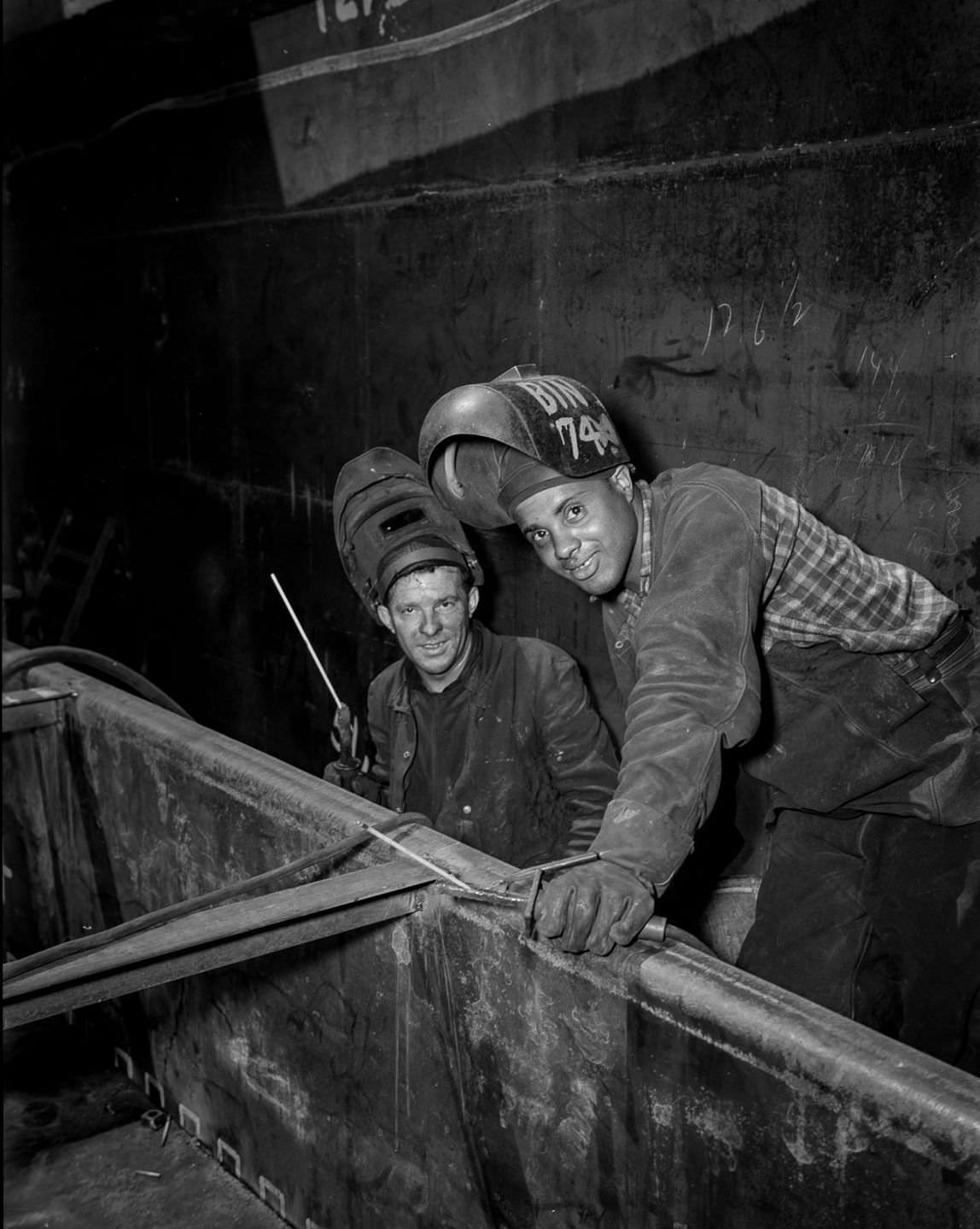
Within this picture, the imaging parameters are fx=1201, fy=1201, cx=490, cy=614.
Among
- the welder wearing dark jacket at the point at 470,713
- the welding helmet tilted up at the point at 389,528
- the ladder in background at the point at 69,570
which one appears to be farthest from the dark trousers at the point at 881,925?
the ladder in background at the point at 69,570

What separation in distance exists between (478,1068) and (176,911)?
0.70 m

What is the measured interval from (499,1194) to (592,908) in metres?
0.91

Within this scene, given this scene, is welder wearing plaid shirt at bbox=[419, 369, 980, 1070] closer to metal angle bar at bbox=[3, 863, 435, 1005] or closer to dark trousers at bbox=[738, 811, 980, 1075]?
dark trousers at bbox=[738, 811, 980, 1075]

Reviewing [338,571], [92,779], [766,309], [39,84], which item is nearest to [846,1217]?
[766,309]

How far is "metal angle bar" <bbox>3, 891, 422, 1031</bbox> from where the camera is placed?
6.94ft

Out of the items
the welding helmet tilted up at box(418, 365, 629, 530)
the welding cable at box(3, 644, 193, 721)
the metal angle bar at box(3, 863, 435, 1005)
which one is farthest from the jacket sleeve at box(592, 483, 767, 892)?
the welding cable at box(3, 644, 193, 721)

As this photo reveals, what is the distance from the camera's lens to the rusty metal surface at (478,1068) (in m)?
1.79

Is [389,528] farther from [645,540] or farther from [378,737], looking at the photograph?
[645,540]

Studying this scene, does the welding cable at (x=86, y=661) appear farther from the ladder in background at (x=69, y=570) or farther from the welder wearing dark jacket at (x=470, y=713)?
the ladder in background at (x=69, y=570)

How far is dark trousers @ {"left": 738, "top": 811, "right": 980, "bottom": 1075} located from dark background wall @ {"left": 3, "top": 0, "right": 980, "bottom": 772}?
2.77ft

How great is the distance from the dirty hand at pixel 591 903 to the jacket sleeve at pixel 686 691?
3cm

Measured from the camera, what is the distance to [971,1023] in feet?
8.67

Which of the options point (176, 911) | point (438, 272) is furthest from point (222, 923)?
point (438, 272)

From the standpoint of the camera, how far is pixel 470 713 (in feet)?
10.9
